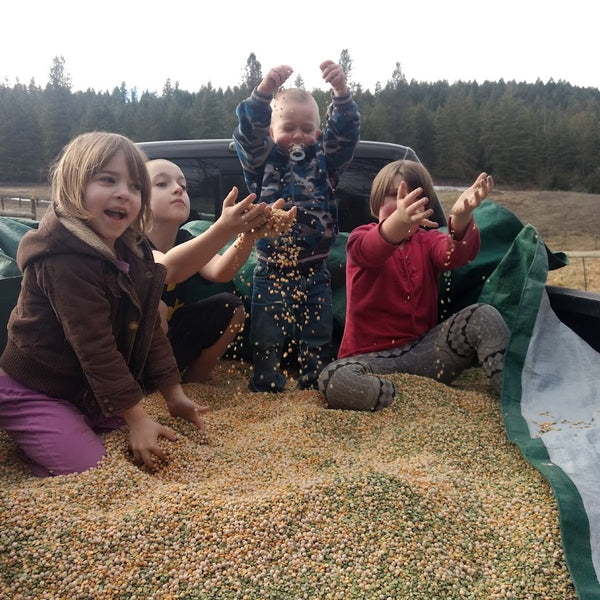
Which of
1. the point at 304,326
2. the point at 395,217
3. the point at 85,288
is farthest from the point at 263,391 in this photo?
the point at 85,288

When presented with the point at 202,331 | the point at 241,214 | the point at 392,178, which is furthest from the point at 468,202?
the point at 202,331

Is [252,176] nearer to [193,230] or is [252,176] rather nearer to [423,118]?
[193,230]

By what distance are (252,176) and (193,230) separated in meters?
0.67

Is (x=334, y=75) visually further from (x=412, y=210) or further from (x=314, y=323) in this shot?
(x=314, y=323)

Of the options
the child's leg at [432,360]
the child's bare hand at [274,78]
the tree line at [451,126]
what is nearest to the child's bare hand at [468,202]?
the child's leg at [432,360]

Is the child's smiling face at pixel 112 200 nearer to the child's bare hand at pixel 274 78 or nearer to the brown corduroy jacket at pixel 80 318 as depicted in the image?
the brown corduroy jacket at pixel 80 318

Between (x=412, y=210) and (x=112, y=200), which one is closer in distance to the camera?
(x=112, y=200)

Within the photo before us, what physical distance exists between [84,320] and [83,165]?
49cm

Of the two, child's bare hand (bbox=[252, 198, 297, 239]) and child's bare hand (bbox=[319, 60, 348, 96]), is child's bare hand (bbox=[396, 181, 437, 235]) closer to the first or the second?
child's bare hand (bbox=[252, 198, 297, 239])

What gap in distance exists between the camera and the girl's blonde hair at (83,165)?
189cm

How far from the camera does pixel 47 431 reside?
5.98 feet

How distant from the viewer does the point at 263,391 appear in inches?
111

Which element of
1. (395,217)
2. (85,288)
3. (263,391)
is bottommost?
(263,391)

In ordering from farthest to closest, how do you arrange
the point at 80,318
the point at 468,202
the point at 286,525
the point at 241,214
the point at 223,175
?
the point at 223,175 < the point at 468,202 < the point at 241,214 < the point at 80,318 < the point at 286,525
